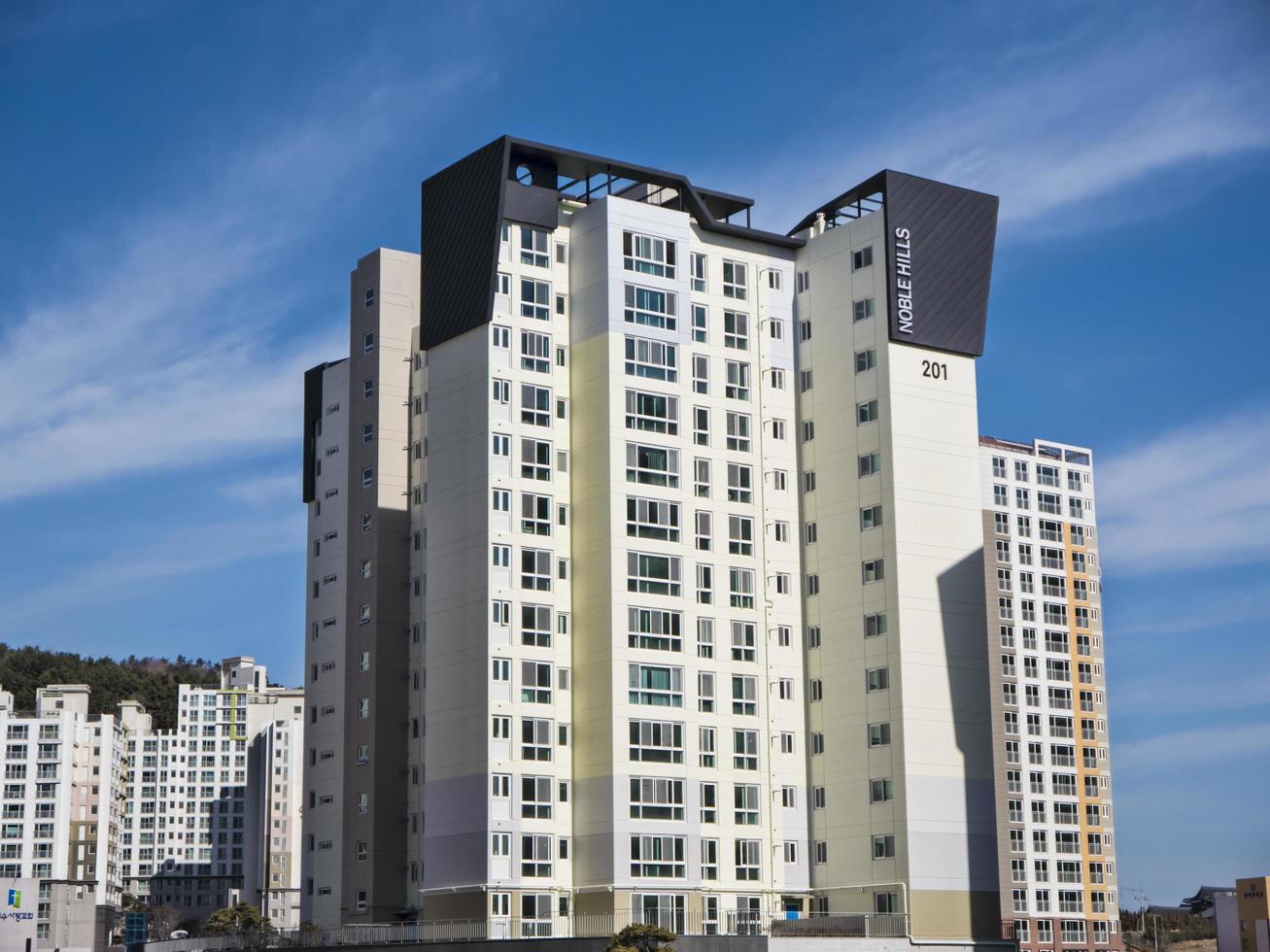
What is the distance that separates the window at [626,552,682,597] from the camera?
95125 mm

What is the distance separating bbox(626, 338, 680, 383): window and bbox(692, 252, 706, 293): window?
5483 mm

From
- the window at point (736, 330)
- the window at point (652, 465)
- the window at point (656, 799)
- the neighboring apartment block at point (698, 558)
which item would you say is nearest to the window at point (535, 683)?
the neighboring apartment block at point (698, 558)

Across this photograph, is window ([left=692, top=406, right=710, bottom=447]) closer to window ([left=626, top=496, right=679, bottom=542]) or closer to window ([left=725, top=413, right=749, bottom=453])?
window ([left=725, top=413, right=749, bottom=453])

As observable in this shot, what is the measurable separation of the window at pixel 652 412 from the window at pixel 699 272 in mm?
8188

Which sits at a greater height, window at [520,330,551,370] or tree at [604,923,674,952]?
window at [520,330,551,370]

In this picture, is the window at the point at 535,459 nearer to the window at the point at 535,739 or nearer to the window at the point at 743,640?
the window at the point at 535,739

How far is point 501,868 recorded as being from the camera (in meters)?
89.8

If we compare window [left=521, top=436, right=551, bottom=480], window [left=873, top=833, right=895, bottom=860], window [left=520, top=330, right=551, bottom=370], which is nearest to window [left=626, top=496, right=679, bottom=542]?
window [left=521, top=436, right=551, bottom=480]

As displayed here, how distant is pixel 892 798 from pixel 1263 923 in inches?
3904

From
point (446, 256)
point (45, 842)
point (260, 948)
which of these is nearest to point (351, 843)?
point (260, 948)

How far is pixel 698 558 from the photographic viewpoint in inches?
3868

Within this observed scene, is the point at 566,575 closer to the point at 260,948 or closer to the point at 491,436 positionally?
the point at 491,436

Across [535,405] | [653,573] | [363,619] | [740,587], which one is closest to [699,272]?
[535,405]

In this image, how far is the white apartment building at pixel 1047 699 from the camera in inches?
6107
